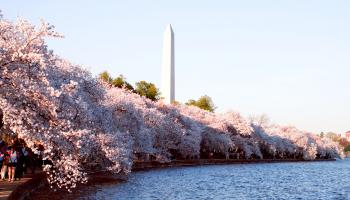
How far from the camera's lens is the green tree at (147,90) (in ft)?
379

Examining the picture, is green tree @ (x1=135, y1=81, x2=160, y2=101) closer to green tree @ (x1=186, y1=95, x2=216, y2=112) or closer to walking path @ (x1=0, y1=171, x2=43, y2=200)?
green tree @ (x1=186, y1=95, x2=216, y2=112)

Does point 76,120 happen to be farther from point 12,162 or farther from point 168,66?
point 168,66

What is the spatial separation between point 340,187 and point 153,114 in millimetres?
25029

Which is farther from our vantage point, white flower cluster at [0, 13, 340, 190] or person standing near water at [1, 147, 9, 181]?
person standing near water at [1, 147, 9, 181]

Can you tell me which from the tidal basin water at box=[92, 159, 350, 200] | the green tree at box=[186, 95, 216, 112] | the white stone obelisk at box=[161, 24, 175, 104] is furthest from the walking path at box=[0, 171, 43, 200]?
the green tree at box=[186, 95, 216, 112]

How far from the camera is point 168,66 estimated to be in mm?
103938

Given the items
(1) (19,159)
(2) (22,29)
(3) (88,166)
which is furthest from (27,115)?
(3) (88,166)

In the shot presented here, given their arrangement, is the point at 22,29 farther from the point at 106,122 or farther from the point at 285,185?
the point at 285,185

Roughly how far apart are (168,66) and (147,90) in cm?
1423

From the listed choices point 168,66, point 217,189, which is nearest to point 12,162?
point 217,189

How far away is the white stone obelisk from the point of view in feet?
339

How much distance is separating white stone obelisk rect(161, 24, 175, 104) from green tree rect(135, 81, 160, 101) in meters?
8.85

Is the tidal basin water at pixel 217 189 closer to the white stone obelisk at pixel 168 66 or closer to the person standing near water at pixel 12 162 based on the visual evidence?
the person standing near water at pixel 12 162

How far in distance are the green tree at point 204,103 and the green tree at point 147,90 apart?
61.6 feet
